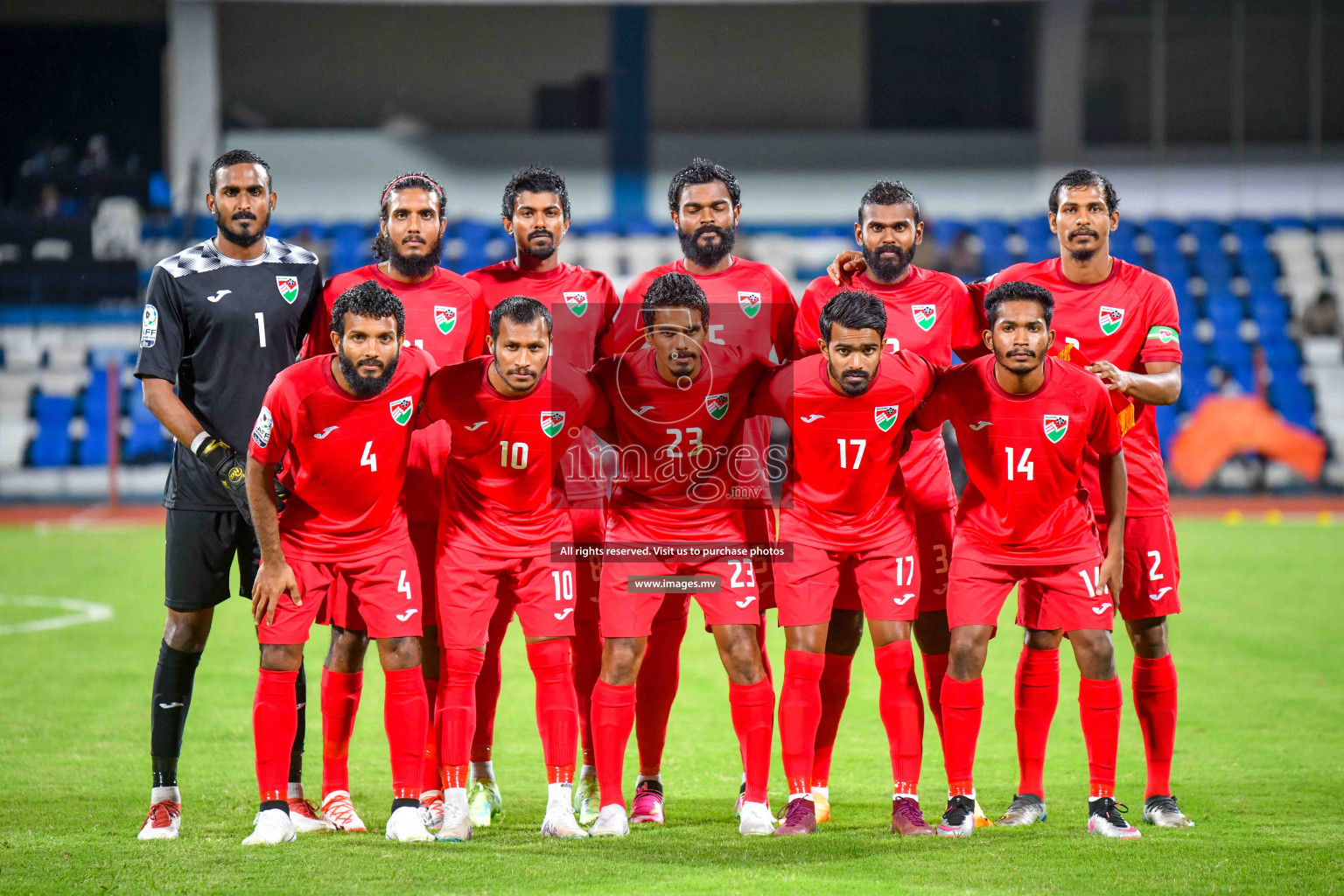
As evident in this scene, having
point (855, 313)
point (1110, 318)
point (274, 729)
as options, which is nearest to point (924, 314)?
point (855, 313)

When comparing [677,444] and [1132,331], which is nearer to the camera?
[677,444]

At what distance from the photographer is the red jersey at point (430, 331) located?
16.0 ft

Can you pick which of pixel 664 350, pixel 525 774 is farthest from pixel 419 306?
pixel 525 774

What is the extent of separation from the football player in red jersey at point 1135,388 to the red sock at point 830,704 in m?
0.64

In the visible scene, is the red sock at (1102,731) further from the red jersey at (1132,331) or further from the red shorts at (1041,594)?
the red jersey at (1132,331)

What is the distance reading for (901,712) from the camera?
4711 mm

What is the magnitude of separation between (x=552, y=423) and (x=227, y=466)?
112 centimetres

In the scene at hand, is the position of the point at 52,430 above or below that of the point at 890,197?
below

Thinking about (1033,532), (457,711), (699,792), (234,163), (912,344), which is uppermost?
(234,163)

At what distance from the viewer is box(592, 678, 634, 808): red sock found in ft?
15.1

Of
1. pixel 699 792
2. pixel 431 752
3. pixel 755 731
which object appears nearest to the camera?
pixel 755 731

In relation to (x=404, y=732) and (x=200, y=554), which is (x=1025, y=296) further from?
(x=200, y=554)

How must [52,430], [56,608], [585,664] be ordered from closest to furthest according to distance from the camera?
[585,664] → [56,608] → [52,430]

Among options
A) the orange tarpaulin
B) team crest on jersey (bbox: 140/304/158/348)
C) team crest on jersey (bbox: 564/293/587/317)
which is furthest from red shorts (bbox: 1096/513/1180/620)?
the orange tarpaulin
